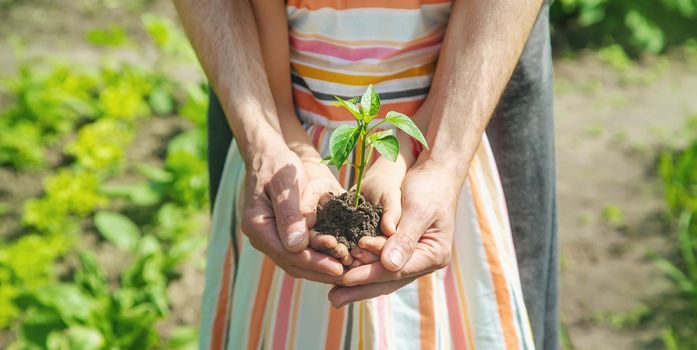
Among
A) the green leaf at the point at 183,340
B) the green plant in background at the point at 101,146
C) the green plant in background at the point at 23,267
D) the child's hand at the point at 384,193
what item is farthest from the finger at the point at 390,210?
the green plant in background at the point at 101,146

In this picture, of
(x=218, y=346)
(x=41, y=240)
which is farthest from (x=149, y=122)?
(x=218, y=346)

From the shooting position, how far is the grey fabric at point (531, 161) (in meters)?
1.88

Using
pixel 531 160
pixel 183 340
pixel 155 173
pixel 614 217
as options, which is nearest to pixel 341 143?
pixel 531 160

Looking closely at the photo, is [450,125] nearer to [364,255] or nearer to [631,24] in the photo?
[364,255]

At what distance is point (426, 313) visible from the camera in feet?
5.38

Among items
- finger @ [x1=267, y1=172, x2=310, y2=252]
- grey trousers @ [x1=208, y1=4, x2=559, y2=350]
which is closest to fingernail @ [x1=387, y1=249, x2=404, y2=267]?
finger @ [x1=267, y1=172, x2=310, y2=252]

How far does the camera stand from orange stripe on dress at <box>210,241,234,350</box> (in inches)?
77.9

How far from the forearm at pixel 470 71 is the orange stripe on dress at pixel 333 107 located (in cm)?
7

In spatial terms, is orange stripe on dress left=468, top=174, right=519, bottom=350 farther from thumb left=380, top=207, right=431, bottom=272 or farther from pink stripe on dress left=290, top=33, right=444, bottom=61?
pink stripe on dress left=290, top=33, right=444, bottom=61

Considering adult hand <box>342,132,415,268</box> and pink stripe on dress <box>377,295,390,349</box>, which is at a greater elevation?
adult hand <box>342,132,415,268</box>

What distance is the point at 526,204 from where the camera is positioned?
75.9 inches

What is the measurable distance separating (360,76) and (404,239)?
1.31 ft

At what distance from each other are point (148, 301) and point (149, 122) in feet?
3.98

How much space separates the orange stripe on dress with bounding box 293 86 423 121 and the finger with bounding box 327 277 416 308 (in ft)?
1.25
